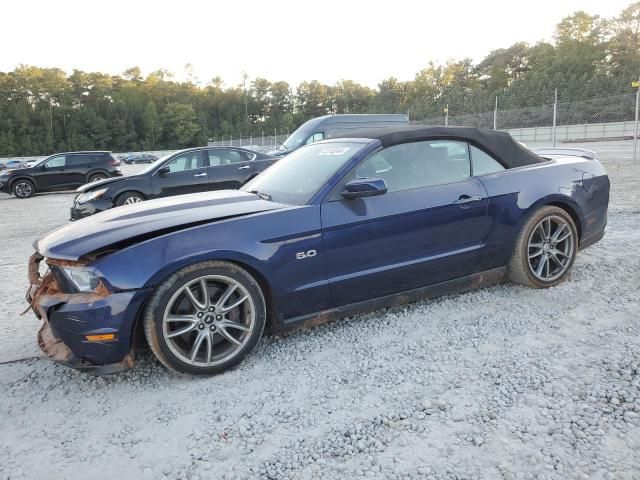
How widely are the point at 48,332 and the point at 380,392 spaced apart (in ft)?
6.79

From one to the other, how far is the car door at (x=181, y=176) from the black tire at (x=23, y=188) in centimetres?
931

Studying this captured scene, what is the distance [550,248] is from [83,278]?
138 inches

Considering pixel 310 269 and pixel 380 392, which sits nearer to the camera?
pixel 380 392

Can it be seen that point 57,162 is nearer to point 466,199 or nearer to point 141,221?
point 141,221

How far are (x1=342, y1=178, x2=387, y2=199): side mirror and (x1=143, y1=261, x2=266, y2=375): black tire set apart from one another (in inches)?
33.7

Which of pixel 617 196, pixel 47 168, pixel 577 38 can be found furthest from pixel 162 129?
pixel 617 196

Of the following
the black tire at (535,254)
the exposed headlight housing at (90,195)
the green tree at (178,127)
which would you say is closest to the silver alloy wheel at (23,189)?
the exposed headlight housing at (90,195)

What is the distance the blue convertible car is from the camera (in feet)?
8.64

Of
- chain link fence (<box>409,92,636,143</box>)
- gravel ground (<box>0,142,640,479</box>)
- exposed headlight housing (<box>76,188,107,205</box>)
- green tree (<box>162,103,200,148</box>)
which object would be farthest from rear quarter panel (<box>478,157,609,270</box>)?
green tree (<box>162,103,200,148</box>)

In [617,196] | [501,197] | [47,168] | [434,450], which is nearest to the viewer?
[434,450]

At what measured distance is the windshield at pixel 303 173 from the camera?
3.28m

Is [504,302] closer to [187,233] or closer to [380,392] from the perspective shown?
[380,392]

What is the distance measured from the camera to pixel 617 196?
8.00 m

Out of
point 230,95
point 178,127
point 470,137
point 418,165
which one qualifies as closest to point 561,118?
point 470,137
